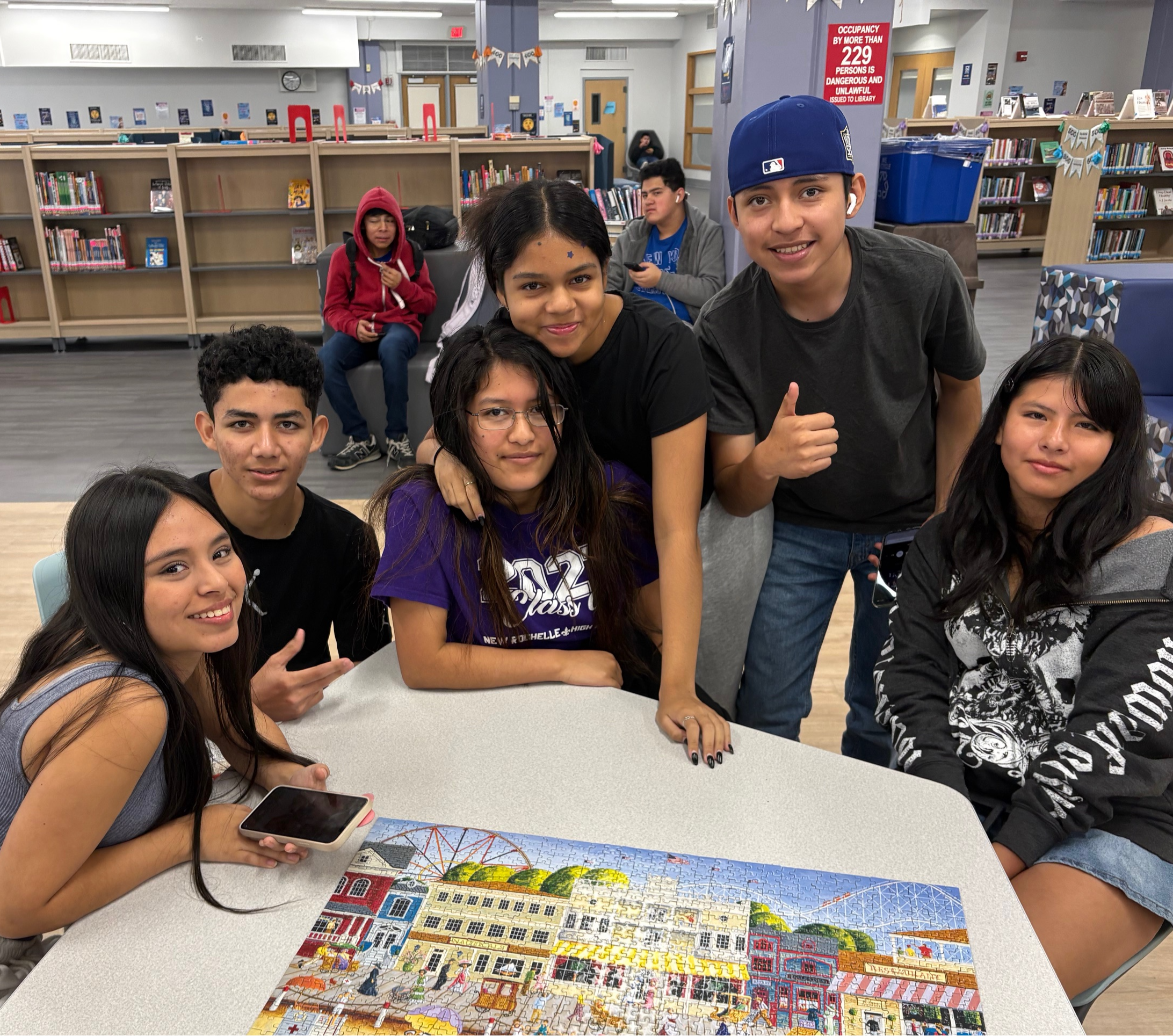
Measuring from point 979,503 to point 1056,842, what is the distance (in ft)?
1.52

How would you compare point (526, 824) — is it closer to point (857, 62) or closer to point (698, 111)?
point (857, 62)

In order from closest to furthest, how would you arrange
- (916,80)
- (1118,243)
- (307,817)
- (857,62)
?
(307,817) → (857,62) → (1118,243) → (916,80)

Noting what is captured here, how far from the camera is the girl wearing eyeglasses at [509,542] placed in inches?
52.3

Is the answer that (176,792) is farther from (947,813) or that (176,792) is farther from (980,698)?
(980,698)

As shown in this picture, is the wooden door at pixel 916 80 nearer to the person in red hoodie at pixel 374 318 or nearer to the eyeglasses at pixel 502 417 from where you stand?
the person in red hoodie at pixel 374 318

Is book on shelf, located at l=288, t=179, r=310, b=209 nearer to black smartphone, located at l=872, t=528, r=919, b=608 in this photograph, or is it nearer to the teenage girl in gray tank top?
black smartphone, located at l=872, t=528, r=919, b=608

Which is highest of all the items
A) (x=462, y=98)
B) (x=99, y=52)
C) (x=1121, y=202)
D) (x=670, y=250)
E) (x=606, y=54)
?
(x=606, y=54)

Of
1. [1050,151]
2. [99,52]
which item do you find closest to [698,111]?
[1050,151]

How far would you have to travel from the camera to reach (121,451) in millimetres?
4555

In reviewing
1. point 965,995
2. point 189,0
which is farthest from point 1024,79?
point 965,995

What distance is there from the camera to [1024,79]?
1182 centimetres

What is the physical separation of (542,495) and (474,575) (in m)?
0.17

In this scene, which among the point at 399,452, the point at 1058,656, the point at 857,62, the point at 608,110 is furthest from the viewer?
the point at 608,110

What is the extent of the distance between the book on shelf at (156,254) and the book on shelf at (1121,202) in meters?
8.35
